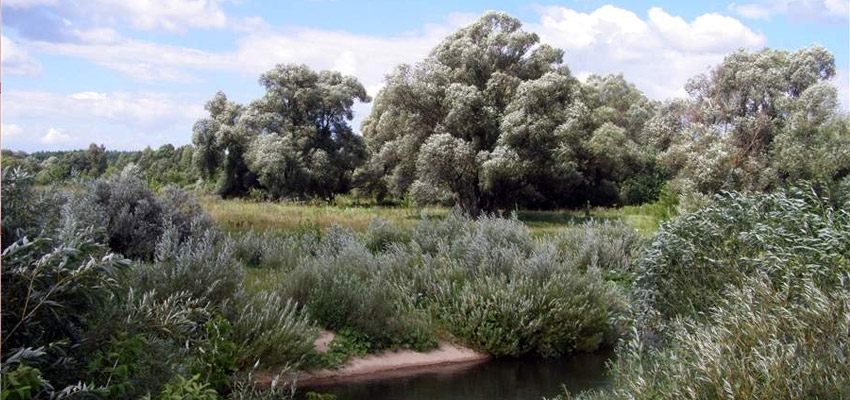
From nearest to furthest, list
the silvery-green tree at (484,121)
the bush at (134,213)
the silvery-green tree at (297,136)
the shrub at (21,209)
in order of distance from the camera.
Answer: the shrub at (21,209) → the bush at (134,213) → the silvery-green tree at (484,121) → the silvery-green tree at (297,136)

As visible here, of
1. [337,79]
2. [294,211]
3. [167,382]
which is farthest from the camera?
[337,79]

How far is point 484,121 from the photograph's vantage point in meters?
31.6

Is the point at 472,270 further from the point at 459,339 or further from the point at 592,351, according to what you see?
the point at 592,351

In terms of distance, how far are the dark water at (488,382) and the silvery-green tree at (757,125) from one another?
18776mm

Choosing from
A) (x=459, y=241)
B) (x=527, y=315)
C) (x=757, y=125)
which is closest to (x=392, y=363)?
(x=527, y=315)

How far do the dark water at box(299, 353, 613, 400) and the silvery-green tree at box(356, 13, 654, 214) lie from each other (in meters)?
16.8

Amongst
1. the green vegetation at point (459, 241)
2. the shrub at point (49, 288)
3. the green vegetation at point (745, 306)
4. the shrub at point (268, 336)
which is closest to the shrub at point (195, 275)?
the green vegetation at point (459, 241)

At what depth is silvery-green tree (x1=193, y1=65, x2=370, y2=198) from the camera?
3597cm

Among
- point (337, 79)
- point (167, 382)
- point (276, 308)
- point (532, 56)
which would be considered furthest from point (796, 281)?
point (337, 79)

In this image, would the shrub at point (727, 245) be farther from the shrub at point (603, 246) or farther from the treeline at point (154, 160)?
the treeline at point (154, 160)

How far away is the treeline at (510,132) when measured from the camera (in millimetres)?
30406

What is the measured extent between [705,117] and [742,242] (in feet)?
83.8

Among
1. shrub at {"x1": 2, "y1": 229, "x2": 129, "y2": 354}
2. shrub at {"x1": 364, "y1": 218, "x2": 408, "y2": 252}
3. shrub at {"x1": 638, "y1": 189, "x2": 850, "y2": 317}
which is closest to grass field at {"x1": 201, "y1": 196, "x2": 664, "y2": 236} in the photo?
shrub at {"x1": 364, "y1": 218, "x2": 408, "y2": 252}

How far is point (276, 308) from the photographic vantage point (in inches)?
433
